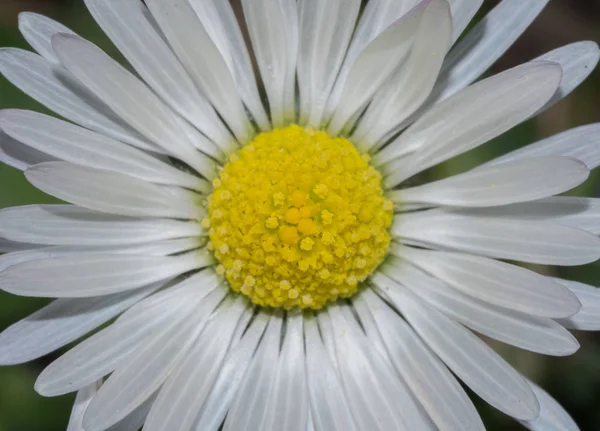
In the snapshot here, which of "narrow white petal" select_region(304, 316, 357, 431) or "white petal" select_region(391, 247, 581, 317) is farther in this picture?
"narrow white petal" select_region(304, 316, 357, 431)

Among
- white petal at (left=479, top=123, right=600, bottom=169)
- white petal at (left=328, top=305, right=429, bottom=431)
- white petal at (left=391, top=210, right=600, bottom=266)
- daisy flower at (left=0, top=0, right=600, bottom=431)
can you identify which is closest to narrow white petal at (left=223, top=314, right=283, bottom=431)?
daisy flower at (left=0, top=0, right=600, bottom=431)

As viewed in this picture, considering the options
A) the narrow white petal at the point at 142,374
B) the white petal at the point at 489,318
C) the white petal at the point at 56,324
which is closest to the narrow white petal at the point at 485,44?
the white petal at the point at 489,318

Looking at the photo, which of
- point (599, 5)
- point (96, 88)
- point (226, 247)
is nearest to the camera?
point (96, 88)

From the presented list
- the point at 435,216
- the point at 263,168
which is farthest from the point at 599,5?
the point at 263,168

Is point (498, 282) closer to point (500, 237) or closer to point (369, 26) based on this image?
point (500, 237)

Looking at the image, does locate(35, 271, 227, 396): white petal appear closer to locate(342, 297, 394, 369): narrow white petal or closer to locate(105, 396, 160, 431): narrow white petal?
locate(105, 396, 160, 431): narrow white petal

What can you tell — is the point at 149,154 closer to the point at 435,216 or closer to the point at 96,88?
the point at 96,88

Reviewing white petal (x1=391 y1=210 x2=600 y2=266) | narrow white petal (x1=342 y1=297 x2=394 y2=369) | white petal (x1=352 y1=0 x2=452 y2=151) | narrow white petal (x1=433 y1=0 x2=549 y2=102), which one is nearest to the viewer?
white petal (x1=352 y1=0 x2=452 y2=151)
